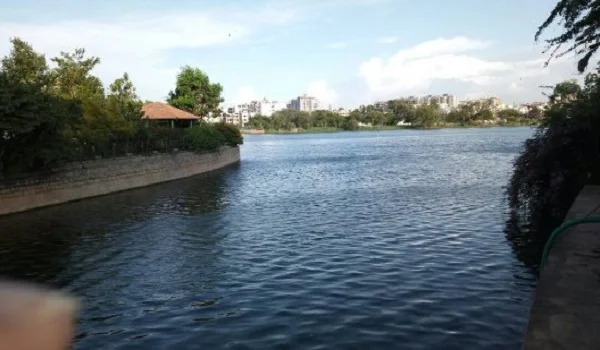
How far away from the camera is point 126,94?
4978cm

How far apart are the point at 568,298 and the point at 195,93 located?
6719 cm

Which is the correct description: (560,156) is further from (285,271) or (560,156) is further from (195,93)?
(195,93)

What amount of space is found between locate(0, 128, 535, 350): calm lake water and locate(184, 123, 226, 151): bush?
20.1 meters

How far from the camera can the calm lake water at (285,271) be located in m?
8.05

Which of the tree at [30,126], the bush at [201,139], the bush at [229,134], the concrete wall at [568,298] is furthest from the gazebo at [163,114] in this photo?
the concrete wall at [568,298]

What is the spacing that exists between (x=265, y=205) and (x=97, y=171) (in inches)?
426

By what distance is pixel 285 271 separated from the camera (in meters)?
11.8

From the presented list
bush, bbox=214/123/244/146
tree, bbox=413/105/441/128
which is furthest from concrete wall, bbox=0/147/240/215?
tree, bbox=413/105/441/128

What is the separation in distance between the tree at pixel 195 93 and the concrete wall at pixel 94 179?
2816 centimetres

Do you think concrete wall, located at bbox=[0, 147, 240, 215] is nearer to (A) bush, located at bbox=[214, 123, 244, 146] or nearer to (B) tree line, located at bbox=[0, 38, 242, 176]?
(B) tree line, located at bbox=[0, 38, 242, 176]

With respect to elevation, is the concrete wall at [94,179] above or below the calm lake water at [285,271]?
above

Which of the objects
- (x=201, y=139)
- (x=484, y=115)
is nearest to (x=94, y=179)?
(x=201, y=139)

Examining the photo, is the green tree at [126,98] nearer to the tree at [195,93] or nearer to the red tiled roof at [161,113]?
the red tiled roof at [161,113]

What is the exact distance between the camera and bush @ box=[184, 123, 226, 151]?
43562 millimetres
